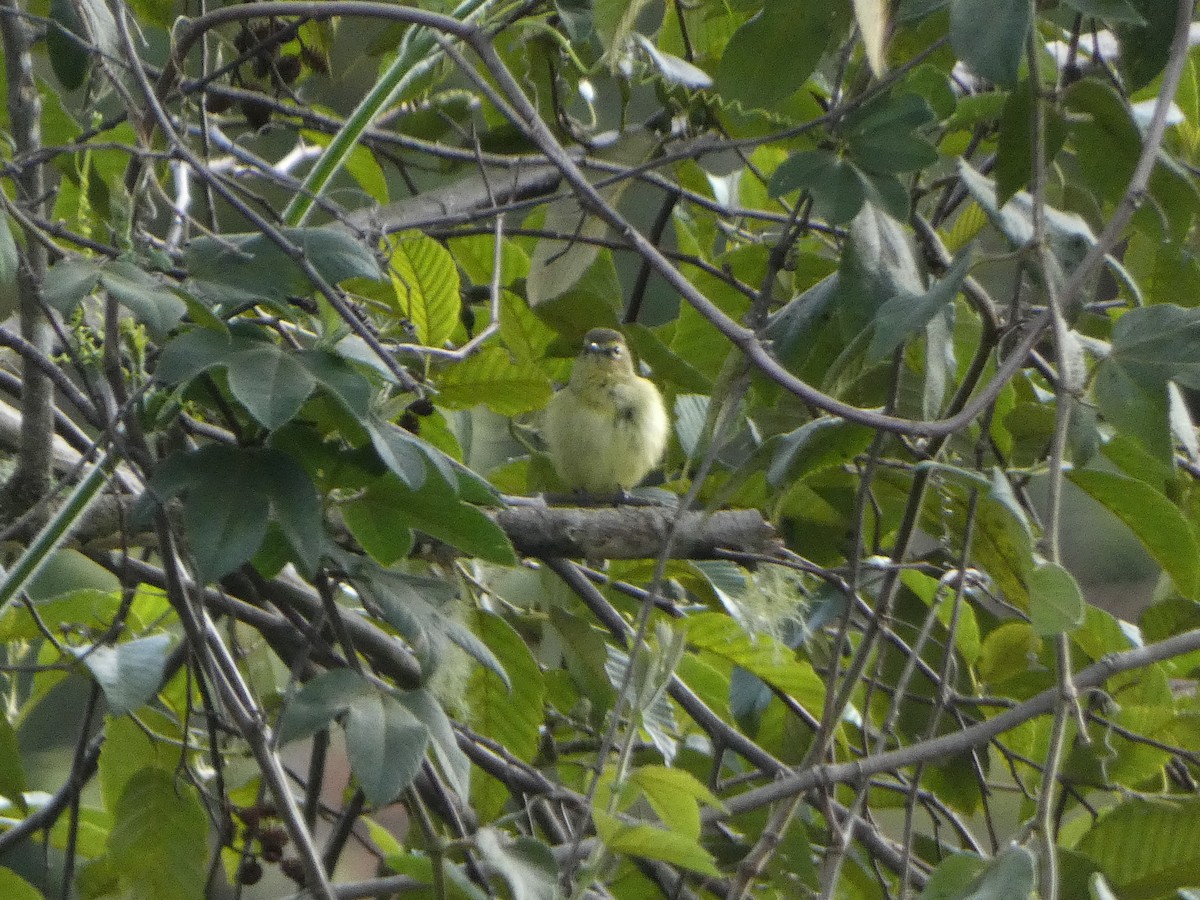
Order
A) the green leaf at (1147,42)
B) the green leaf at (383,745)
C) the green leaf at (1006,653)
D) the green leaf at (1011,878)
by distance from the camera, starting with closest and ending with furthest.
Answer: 1. the green leaf at (1011,878)
2. the green leaf at (383,745)
3. the green leaf at (1147,42)
4. the green leaf at (1006,653)

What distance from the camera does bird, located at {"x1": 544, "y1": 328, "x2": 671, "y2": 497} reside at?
376 centimetres

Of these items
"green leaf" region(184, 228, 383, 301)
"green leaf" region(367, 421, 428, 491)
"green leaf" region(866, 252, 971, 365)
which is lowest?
"green leaf" region(367, 421, 428, 491)

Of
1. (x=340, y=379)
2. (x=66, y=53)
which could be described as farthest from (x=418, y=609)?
(x=66, y=53)

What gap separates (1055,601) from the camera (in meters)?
1.23

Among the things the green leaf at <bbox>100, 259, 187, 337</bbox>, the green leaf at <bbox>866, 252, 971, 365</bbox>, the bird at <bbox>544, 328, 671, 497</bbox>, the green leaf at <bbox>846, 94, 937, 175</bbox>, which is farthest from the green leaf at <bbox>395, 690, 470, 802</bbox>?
the bird at <bbox>544, 328, 671, 497</bbox>

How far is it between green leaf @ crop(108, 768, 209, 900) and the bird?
1746 millimetres

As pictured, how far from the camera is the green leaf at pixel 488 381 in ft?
7.85

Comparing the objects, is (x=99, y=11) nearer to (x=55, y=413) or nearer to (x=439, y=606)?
(x=55, y=413)

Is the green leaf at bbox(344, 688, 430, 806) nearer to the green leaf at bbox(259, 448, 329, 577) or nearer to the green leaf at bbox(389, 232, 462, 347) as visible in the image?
the green leaf at bbox(259, 448, 329, 577)

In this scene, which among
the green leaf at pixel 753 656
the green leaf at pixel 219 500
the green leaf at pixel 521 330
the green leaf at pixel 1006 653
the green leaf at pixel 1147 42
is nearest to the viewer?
the green leaf at pixel 219 500

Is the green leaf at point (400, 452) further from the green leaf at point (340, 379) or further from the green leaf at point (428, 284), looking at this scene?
the green leaf at point (428, 284)

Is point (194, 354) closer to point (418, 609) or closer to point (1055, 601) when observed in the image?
point (418, 609)

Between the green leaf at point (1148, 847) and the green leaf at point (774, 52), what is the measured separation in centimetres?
112

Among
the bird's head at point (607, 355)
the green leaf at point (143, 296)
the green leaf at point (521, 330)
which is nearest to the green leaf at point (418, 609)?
the green leaf at point (143, 296)
